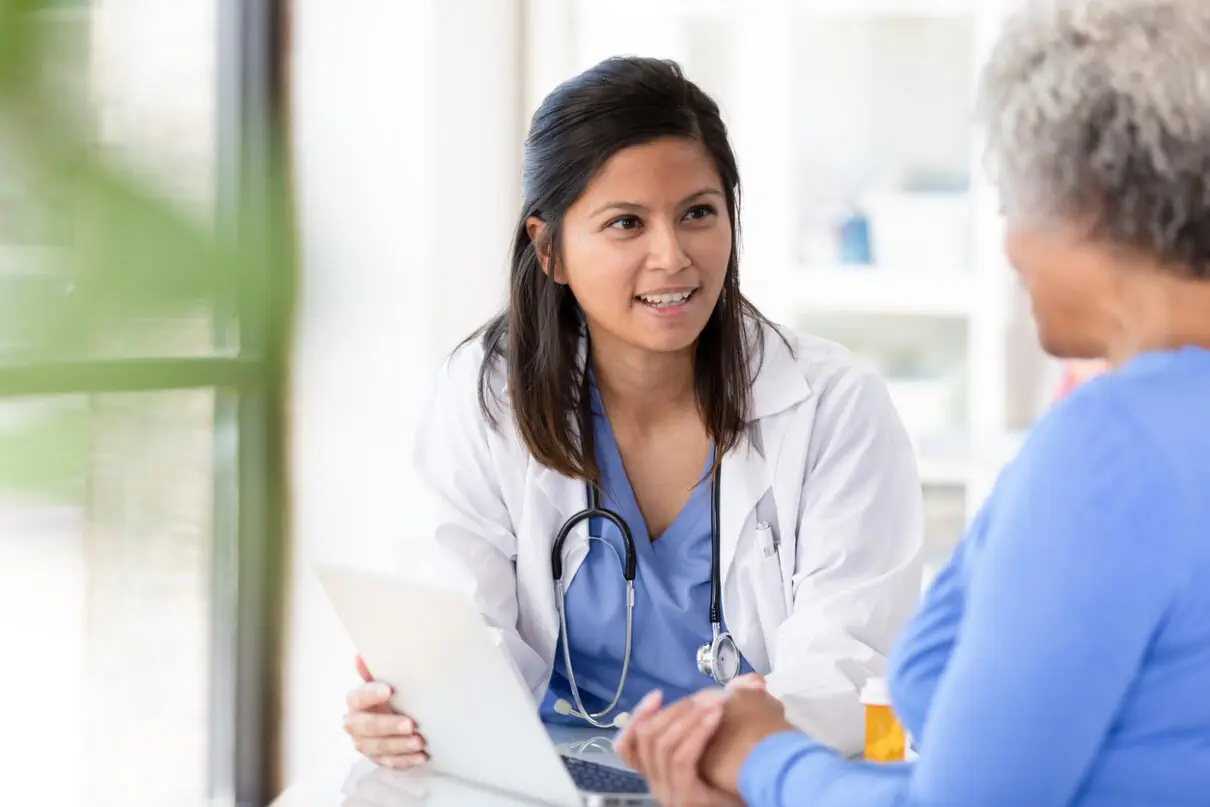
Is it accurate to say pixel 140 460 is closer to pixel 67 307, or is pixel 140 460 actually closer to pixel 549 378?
pixel 67 307

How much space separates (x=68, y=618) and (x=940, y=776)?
1.81 feet

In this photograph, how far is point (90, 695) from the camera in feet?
1.19

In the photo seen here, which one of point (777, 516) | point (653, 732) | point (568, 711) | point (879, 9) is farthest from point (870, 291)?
point (653, 732)

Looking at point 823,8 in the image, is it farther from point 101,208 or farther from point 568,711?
point 101,208

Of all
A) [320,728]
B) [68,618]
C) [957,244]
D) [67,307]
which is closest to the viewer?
[67,307]

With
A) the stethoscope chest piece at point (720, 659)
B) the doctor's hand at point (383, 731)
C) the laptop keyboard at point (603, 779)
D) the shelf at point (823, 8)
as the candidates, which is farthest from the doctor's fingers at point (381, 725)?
the shelf at point (823, 8)

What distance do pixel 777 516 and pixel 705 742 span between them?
A: 0.63m

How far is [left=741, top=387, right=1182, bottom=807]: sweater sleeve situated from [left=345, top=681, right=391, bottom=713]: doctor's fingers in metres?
0.67

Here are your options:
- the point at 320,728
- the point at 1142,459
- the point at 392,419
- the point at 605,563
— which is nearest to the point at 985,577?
the point at 1142,459

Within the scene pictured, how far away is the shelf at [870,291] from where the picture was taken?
8.92 feet

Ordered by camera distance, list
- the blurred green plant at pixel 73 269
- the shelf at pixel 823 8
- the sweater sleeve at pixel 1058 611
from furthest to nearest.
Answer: the shelf at pixel 823 8, the sweater sleeve at pixel 1058 611, the blurred green plant at pixel 73 269

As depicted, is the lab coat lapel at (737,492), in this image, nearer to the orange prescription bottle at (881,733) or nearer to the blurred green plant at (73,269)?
the orange prescription bottle at (881,733)

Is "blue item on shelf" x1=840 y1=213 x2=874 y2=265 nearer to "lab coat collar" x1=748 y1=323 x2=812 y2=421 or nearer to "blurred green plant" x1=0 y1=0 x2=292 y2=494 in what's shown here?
"lab coat collar" x1=748 y1=323 x2=812 y2=421

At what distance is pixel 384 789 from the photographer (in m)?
1.22
